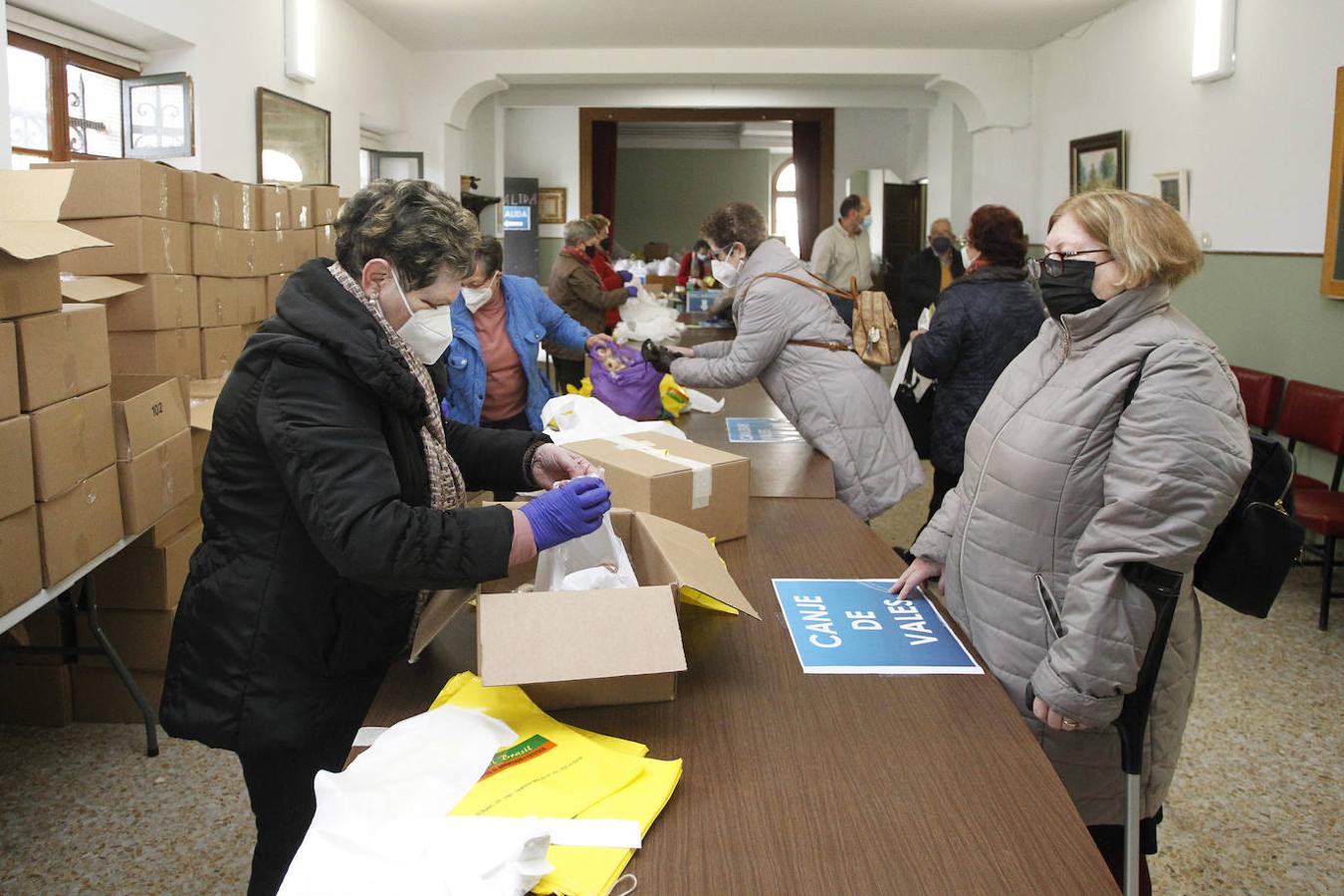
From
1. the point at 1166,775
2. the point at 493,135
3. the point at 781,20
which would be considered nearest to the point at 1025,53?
the point at 781,20

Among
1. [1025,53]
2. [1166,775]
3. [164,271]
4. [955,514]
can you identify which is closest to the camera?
[1166,775]

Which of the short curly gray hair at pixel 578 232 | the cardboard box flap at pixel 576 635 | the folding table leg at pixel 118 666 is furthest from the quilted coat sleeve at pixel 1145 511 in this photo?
the short curly gray hair at pixel 578 232

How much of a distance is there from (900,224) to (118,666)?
10990mm

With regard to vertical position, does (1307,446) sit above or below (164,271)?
below

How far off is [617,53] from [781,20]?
1.81 m

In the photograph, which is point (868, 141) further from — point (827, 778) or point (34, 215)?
point (827, 778)

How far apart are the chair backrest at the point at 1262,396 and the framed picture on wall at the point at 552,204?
367 inches

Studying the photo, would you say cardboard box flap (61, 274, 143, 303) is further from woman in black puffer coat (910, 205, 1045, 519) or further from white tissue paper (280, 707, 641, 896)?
woman in black puffer coat (910, 205, 1045, 519)

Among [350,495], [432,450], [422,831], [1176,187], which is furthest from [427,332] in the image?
[1176,187]

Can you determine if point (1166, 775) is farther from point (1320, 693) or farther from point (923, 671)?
point (1320, 693)

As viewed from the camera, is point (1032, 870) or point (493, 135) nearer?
point (1032, 870)

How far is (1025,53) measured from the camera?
924cm

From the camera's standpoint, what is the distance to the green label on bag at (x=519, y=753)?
1.27m

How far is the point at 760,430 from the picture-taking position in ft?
12.3
